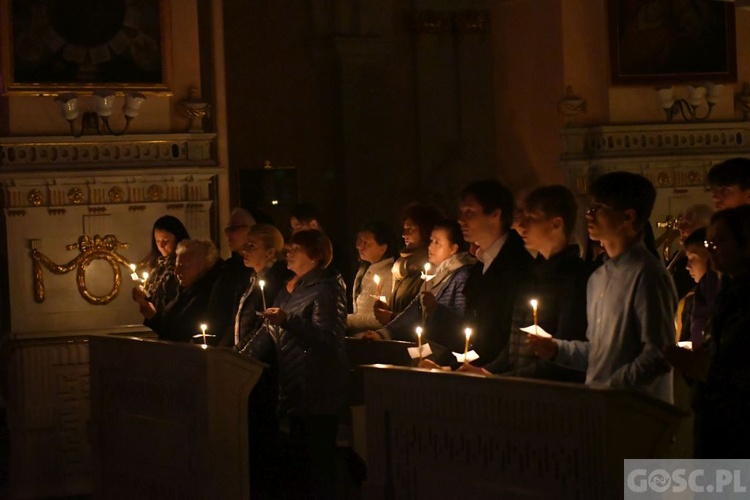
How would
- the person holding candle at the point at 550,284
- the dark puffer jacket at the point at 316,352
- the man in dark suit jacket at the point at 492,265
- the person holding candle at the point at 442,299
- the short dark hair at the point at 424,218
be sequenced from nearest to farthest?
1. the person holding candle at the point at 550,284
2. the man in dark suit jacket at the point at 492,265
3. the person holding candle at the point at 442,299
4. the dark puffer jacket at the point at 316,352
5. the short dark hair at the point at 424,218

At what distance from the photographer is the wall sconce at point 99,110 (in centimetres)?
877

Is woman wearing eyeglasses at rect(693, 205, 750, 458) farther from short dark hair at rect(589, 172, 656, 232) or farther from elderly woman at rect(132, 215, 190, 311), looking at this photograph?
elderly woman at rect(132, 215, 190, 311)

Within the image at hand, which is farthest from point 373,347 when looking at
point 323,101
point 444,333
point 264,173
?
point 323,101

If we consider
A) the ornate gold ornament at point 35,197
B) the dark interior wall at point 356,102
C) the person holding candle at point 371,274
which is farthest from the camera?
the dark interior wall at point 356,102

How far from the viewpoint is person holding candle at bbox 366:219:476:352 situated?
603 centimetres

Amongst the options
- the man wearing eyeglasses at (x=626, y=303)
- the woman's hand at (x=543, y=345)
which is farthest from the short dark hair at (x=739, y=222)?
the woman's hand at (x=543, y=345)

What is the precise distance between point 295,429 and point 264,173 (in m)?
6.33

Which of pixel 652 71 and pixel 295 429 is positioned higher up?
pixel 652 71

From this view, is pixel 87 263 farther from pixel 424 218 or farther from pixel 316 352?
pixel 316 352

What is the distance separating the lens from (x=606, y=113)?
980 cm

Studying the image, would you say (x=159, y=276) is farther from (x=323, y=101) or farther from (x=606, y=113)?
(x=323, y=101)

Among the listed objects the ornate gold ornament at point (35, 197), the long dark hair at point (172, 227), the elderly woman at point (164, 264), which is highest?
the ornate gold ornament at point (35, 197)

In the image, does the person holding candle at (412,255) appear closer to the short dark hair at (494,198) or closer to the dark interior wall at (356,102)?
the short dark hair at (494,198)

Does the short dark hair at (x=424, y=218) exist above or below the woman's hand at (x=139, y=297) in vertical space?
above
